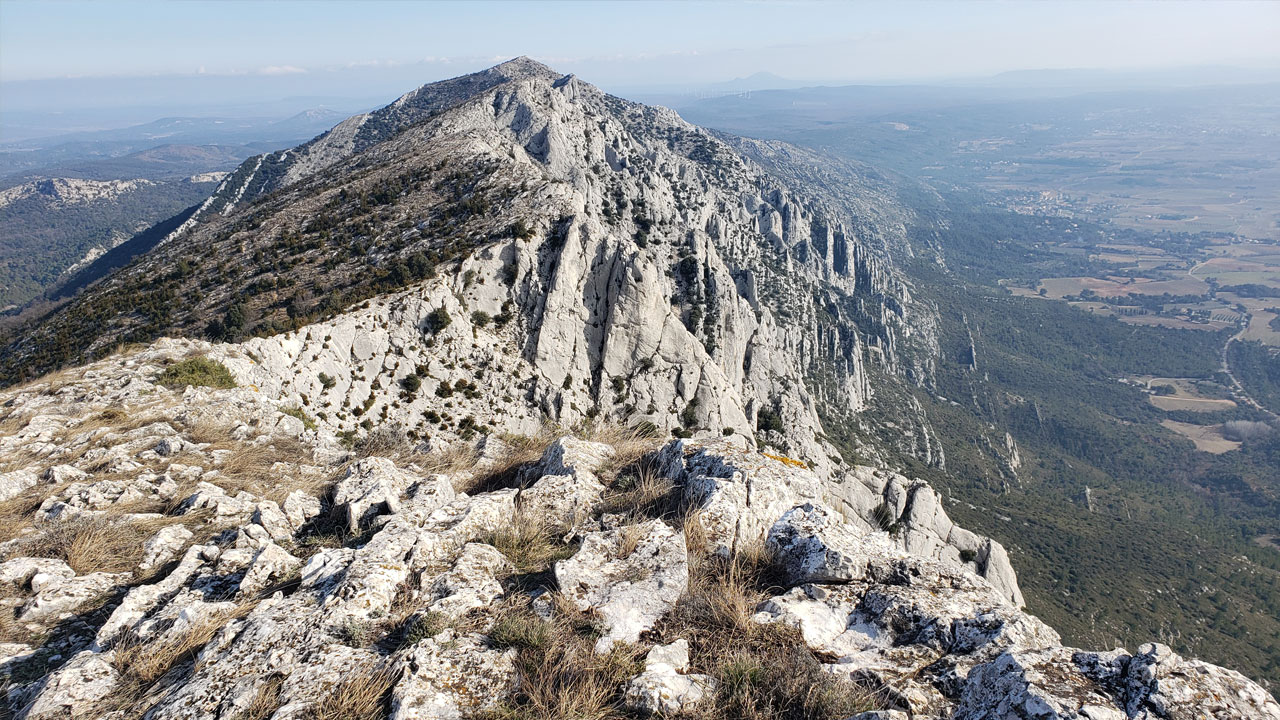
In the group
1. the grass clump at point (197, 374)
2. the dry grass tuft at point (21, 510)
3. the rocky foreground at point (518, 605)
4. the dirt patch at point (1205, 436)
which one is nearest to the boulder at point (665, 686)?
the rocky foreground at point (518, 605)

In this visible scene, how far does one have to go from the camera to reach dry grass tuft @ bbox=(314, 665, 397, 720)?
12.9 ft

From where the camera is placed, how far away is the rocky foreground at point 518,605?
13.4 feet

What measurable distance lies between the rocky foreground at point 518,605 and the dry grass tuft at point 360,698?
0.7 inches

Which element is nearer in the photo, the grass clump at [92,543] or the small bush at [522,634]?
the small bush at [522,634]

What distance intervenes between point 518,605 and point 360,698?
1.54m

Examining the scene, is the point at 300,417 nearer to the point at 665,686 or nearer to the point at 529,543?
the point at 529,543

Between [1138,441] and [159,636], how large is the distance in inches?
7213

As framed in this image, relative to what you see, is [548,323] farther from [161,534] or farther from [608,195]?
[608,195]

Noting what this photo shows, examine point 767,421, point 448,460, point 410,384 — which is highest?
point 448,460

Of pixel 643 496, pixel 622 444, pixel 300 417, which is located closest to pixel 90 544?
pixel 643 496

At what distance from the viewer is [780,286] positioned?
328ft

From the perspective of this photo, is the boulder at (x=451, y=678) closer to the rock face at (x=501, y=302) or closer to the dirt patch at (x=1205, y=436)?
the rock face at (x=501, y=302)

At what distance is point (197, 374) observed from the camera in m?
16.7

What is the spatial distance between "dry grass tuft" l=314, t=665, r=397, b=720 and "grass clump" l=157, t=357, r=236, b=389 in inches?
643
